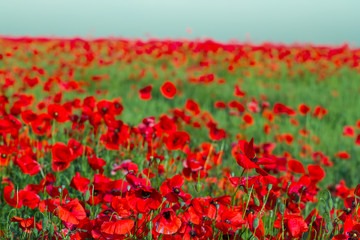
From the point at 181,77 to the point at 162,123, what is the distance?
189 inches

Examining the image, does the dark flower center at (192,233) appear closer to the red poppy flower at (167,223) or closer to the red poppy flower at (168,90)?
the red poppy flower at (167,223)

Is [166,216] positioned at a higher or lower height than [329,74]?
lower

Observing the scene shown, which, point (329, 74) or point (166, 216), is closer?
point (166, 216)

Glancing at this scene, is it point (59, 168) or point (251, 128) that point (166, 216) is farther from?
point (251, 128)

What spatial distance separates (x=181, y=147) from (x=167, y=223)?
2.78ft

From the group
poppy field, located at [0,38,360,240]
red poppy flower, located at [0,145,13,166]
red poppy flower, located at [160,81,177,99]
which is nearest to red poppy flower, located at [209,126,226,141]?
poppy field, located at [0,38,360,240]

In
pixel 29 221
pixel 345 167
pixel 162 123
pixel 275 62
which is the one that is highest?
pixel 275 62

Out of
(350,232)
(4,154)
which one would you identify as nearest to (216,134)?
(4,154)

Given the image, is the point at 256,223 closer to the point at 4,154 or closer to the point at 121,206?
the point at 121,206

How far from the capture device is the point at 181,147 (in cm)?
192

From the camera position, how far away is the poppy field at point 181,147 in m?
1.19

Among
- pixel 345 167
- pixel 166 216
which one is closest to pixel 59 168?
pixel 166 216

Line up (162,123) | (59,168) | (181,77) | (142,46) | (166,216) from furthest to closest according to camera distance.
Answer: (142,46) < (181,77) < (162,123) < (59,168) < (166,216)

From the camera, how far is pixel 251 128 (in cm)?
450
